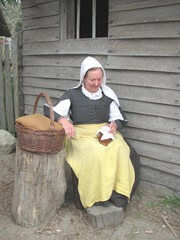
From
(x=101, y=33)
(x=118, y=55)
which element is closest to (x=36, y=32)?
(x=101, y=33)

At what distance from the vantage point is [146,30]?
378cm

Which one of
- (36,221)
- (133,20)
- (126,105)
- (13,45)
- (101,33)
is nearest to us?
(36,221)

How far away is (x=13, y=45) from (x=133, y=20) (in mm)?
2577

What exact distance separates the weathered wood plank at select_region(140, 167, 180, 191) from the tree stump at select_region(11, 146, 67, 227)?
4.07 ft

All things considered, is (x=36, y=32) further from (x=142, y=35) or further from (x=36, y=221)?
(x=36, y=221)

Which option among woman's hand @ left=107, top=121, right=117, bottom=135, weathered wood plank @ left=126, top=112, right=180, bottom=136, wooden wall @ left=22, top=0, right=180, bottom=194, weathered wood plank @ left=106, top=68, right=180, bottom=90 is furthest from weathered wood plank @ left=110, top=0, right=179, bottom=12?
woman's hand @ left=107, top=121, right=117, bottom=135

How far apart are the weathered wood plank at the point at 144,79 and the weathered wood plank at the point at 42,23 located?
1261mm

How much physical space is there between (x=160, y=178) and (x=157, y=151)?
13.8 inches

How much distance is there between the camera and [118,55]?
4105mm

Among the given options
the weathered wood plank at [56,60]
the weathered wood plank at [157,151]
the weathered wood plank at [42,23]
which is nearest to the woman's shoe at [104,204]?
the weathered wood plank at [157,151]

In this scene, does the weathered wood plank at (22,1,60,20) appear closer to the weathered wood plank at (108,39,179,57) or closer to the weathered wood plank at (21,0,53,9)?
the weathered wood plank at (21,0,53,9)

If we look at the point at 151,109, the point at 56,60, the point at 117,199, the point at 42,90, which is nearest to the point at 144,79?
the point at 151,109

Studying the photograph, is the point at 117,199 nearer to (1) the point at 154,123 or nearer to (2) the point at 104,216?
(2) the point at 104,216

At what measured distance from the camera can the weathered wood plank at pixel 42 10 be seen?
4812 mm
